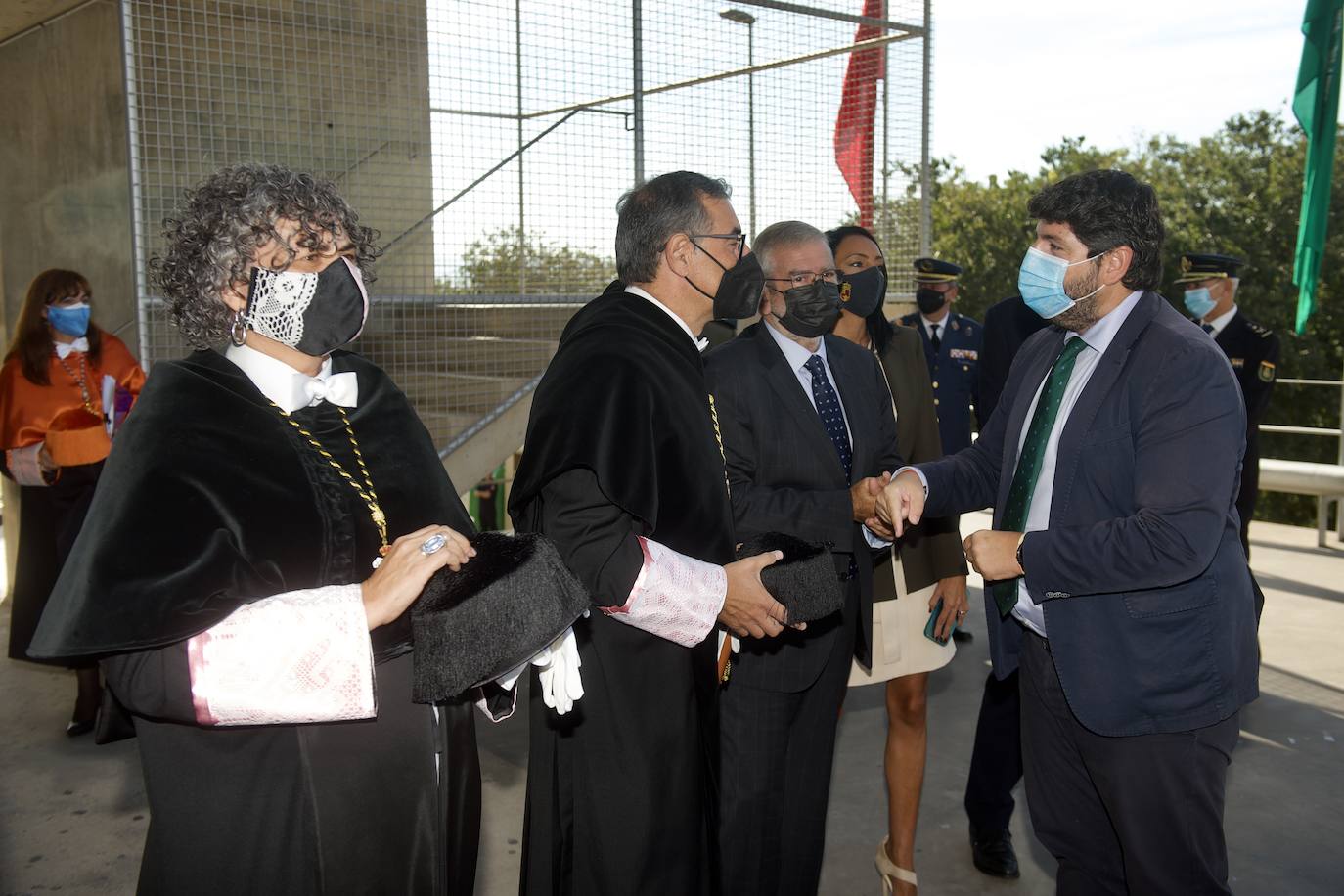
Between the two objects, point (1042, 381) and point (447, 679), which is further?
point (1042, 381)

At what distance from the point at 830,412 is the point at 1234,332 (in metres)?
3.70

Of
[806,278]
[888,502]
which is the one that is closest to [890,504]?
[888,502]

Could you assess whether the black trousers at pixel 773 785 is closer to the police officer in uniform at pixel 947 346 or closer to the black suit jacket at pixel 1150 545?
the black suit jacket at pixel 1150 545

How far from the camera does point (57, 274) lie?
505 centimetres

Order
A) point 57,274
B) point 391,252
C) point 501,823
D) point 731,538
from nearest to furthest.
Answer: point 731,538 < point 501,823 < point 57,274 < point 391,252

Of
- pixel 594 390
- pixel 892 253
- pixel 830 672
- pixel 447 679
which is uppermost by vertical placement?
pixel 892 253

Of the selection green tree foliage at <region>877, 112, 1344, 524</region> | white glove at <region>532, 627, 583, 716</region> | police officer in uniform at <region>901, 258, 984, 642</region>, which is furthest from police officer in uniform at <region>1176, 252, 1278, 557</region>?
green tree foliage at <region>877, 112, 1344, 524</region>

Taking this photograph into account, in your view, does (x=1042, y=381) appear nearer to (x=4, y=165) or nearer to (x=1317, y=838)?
(x=1317, y=838)

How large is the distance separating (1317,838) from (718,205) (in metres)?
3.31

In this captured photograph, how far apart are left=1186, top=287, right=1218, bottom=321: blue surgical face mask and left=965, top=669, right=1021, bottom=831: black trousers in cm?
312

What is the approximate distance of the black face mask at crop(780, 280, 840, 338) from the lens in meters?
3.08

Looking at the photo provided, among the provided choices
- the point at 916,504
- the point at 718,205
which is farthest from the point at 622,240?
the point at 916,504

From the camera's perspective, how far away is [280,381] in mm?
1891

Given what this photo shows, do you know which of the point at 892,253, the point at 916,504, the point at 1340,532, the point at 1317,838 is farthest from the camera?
the point at 1340,532
